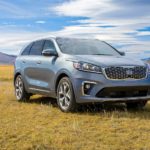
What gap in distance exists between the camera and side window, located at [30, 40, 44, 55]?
12.6 meters

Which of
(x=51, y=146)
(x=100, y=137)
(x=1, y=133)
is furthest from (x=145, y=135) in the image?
(x=1, y=133)

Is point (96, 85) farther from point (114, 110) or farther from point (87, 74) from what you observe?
point (114, 110)

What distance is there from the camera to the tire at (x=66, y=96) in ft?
34.1

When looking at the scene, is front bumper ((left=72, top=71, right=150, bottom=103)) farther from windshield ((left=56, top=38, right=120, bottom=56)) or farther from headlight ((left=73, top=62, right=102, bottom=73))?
windshield ((left=56, top=38, right=120, bottom=56))

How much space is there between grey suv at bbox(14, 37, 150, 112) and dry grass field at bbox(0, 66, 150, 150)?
362mm

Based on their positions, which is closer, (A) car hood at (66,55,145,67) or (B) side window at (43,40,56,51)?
(A) car hood at (66,55,145,67)

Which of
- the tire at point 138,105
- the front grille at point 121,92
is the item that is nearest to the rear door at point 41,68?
the front grille at point 121,92

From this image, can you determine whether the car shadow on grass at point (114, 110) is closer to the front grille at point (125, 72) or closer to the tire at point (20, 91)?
the front grille at point (125, 72)

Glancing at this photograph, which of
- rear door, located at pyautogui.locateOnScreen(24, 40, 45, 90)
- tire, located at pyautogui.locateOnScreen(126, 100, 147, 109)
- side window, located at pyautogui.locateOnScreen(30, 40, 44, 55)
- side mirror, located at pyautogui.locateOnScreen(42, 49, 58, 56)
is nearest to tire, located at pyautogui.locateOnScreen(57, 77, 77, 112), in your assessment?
side mirror, located at pyautogui.locateOnScreen(42, 49, 58, 56)

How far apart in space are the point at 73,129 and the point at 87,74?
2037 mm

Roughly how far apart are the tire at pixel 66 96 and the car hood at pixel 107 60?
0.56 m

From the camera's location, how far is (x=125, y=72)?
1024 centimetres

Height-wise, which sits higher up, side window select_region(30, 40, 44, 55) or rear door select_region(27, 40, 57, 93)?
side window select_region(30, 40, 44, 55)

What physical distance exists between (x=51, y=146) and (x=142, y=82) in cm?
396
